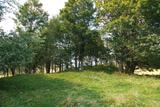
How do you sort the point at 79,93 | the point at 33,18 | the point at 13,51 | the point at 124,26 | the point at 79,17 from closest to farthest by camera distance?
the point at 79,93, the point at 13,51, the point at 124,26, the point at 79,17, the point at 33,18

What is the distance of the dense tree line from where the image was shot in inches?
1156

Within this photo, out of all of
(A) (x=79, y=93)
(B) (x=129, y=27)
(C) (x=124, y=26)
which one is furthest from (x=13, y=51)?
(B) (x=129, y=27)

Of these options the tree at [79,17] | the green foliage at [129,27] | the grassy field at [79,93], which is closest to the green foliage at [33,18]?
the tree at [79,17]

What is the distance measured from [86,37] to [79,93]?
28.6m

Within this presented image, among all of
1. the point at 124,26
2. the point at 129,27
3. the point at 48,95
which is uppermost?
the point at 124,26

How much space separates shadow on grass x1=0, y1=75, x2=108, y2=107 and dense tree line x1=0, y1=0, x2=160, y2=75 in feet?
6.40

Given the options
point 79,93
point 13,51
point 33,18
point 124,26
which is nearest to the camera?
point 79,93

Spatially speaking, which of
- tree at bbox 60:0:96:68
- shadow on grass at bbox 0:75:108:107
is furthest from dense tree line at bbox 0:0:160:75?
shadow on grass at bbox 0:75:108:107

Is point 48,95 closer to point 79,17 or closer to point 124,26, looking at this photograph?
point 124,26

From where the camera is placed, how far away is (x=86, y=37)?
179 ft

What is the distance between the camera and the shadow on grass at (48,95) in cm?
2411

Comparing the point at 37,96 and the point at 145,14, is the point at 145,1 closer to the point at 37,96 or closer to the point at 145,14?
the point at 145,14

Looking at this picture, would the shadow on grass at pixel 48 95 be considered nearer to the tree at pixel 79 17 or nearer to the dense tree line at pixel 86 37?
the dense tree line at pixel 86 37

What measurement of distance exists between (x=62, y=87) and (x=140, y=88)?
598cm
